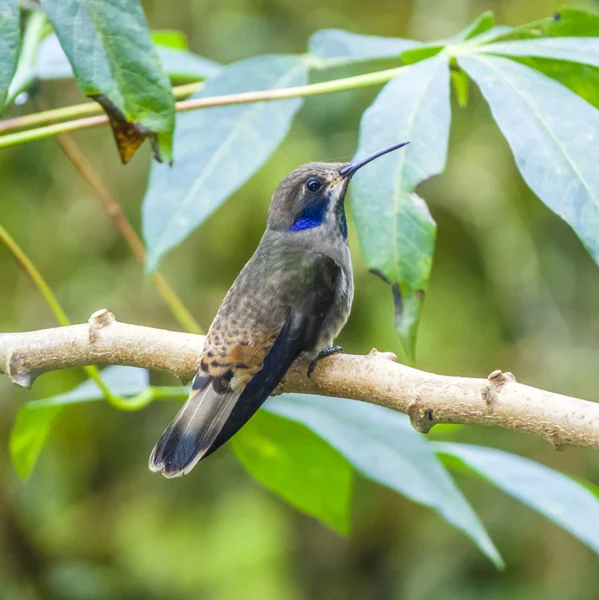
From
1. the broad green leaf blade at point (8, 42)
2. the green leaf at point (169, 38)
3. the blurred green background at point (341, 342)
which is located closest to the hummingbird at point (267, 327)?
the broad green leaf blade at point (8, 42)

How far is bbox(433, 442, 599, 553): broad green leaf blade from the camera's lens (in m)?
1.66

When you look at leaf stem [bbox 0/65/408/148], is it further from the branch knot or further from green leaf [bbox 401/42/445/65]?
the branch knot

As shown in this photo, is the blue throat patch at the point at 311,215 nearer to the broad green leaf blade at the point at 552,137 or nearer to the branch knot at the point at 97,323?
the broad green leaf blade at the point at 552,137

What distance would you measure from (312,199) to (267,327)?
1.85 ft

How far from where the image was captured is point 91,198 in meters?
4.54

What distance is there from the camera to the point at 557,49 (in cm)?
138

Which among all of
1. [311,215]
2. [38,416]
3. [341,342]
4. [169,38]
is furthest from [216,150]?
[341,342]

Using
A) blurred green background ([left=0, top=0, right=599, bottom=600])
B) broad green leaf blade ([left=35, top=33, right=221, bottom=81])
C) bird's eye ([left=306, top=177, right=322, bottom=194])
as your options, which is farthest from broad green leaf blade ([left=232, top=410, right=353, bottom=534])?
blurred green background ([left=0, top=0, right=599, bottom=600])

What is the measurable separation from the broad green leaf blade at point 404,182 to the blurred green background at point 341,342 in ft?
8.11

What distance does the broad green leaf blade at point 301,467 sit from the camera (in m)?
1.77

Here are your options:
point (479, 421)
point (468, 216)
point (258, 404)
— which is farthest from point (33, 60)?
point (468, 216)

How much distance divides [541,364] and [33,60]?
9.58 feet

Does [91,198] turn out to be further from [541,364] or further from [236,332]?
[236,332]

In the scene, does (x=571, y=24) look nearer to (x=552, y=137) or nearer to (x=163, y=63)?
(x=552, y=137)
